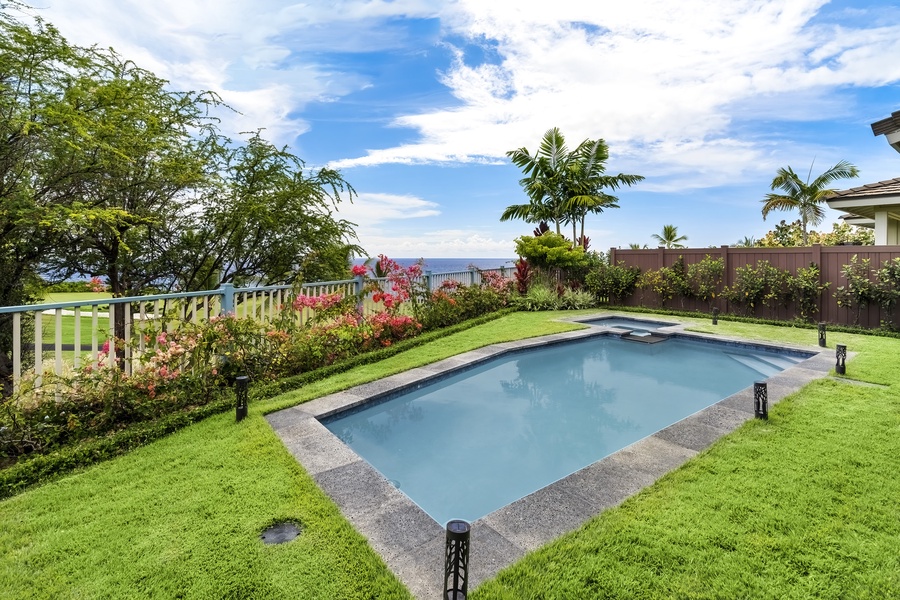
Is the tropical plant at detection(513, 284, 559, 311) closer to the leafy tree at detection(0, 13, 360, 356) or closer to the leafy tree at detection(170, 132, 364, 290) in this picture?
the leafy tree at detection(0, 13, 360, 356)

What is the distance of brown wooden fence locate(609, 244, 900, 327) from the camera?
8484mm

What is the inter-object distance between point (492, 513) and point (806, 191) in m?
22.0

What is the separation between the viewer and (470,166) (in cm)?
1859

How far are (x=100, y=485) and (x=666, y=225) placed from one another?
26.9 metres

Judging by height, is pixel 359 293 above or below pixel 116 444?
above

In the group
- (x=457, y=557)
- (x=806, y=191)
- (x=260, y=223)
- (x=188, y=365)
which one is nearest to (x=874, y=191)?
(x=457, y=557)

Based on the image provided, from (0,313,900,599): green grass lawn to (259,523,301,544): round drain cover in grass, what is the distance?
0.16 feet

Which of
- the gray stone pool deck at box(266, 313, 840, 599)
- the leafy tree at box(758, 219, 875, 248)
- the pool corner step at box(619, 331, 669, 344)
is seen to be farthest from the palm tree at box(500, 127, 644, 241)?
the gray stone pool deck at box(266, 313, 840, 599)

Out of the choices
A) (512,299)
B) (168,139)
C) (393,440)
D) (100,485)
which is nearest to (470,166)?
(512,299)

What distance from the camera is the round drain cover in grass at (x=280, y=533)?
220 centimetres

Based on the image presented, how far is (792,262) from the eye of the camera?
379 inches

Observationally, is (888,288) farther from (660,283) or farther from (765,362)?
(660,283)

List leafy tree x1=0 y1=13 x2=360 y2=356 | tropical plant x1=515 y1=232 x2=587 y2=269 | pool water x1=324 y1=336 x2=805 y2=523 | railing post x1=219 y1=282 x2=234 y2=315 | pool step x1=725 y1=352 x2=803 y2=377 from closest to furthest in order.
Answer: pool water x1=324 y1=336 x2=805 y2=523
railing post x1=219 y1=282 x2=234 y2=315
leafy tree x1=0 y1=13 x2=360 y2=356
pool step x1=725 y1=352 x2=803 y2=377
tropical plant x1=515 y1=232 x2=587 y2=269

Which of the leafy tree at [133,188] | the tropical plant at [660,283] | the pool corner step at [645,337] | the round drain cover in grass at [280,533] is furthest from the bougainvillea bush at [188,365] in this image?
the tropical plant at [660,283]
